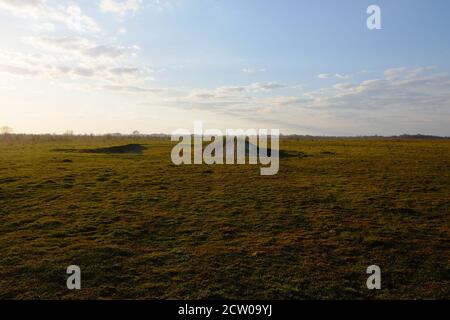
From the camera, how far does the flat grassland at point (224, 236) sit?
400 inches

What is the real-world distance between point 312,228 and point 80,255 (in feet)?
28.9

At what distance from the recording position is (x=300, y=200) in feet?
64.1

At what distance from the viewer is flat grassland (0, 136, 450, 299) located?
1016 cm

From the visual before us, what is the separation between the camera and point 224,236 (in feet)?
46.7

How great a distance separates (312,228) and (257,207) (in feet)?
12.6

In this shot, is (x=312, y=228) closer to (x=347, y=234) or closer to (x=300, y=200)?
(x=347, y=234)

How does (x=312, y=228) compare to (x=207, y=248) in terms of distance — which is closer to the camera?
(x=207, y=248)

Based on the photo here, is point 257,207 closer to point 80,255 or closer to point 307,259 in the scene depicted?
point 307,259

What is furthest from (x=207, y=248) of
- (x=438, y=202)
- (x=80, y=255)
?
(x=438, y=202)

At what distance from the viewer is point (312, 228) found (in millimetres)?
15016
